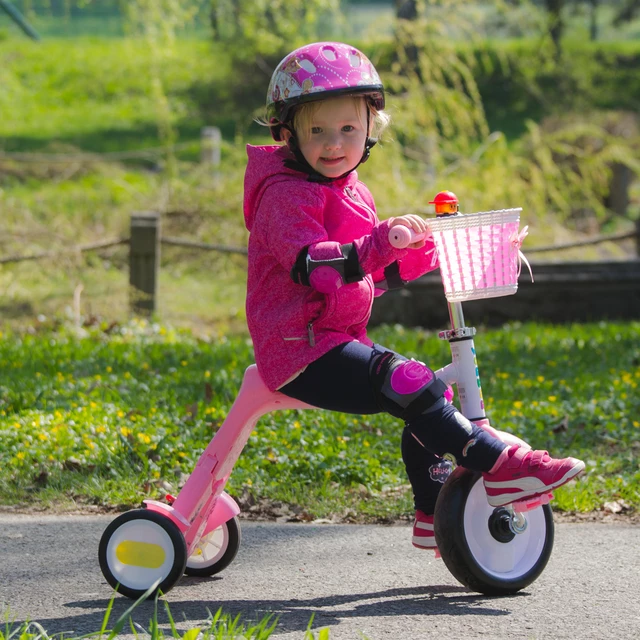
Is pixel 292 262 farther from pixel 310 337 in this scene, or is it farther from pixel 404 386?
pixel 404 386

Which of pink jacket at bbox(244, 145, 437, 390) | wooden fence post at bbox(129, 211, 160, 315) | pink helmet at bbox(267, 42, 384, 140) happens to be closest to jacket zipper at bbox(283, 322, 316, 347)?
pink jacket at bbox(244, 145, 437, 390)

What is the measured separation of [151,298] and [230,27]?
897 cm

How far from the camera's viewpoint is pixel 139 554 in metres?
2.98

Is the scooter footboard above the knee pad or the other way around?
the other way around

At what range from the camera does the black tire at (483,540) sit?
2877 mm

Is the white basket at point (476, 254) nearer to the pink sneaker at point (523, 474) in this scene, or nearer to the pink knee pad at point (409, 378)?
the pink knee pad at point (409, 378)

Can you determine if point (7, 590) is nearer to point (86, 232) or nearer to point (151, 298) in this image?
point (151, 298)

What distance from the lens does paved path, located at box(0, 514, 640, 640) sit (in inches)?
109

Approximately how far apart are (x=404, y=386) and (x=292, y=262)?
1.50 ft

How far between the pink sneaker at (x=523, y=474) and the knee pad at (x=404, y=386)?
0.87 ft

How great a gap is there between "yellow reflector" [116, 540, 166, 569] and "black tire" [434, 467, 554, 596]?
2.66ft

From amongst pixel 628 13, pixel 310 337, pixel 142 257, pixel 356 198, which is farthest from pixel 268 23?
pixel 628 13

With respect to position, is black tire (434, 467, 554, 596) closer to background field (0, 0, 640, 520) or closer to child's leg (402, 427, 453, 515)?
child's leg (402, 427, 453, 515)

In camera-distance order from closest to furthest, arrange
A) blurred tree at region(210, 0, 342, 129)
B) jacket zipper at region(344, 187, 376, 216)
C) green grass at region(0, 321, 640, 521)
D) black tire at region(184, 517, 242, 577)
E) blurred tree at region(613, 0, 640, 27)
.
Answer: jacket zipper at region(344, 187, 376, 216) < black tire at region(184, 517, 242, 577) < green grass at region(0, 321, 640, 521) < blurred tree at region(210, 0, 342, 129) < blurred tree at region(613, 0, 640, 27)
